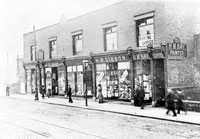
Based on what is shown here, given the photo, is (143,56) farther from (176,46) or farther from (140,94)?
(140,94)

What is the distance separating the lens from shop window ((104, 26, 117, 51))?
21797 millimetres

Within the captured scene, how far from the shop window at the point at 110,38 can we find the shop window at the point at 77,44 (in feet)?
12.6

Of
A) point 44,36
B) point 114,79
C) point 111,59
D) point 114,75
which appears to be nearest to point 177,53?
point 111,59

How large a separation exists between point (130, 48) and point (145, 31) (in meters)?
1.66

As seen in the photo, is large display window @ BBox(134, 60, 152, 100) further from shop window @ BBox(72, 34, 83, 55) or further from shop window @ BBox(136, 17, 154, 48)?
shop window @ BBox(72, 34, 83, 55)

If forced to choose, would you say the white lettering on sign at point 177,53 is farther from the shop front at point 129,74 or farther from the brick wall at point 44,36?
the brick wall at point 44,36

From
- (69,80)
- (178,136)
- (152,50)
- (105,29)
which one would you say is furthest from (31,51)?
(178,136)

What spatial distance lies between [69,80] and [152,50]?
12.0 metres

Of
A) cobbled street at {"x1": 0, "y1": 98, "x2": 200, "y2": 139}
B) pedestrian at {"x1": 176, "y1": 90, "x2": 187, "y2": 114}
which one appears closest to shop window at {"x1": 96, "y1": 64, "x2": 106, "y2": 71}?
pedestrian at {"x1": 176, "y1": 90, "x2": 187, "y2": 114}

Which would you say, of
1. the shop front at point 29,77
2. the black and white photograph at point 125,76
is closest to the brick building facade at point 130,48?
the black and white photograph at point 125,76

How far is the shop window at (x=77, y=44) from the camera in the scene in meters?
25.7

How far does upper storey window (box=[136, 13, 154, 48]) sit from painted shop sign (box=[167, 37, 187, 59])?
190cm

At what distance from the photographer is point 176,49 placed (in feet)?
56.7

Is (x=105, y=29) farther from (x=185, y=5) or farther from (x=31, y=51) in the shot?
(x=31, y=51)
